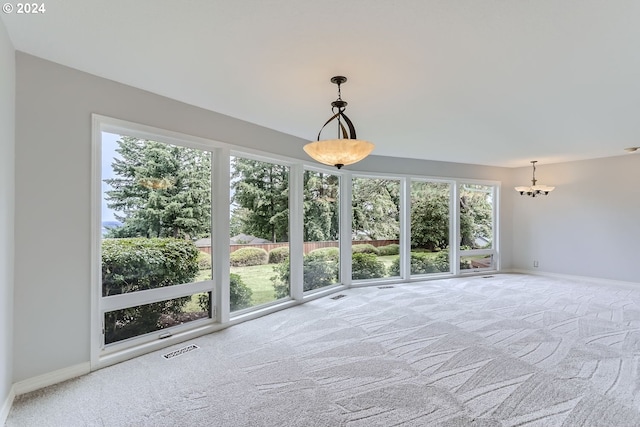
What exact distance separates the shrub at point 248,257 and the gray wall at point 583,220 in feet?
20.9

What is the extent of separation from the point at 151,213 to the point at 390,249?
14.6 feet

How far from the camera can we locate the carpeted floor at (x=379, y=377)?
208cm

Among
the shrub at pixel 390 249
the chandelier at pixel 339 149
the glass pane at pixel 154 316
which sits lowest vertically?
the glass pane at pixel 154 316

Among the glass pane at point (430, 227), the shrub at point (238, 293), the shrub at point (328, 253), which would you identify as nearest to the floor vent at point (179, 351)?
the shrub at point (238, 293)

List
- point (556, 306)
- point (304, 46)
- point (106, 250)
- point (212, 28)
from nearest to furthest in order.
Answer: point (212, 28), point (304, 46), point (106, 250), point (556, 306)

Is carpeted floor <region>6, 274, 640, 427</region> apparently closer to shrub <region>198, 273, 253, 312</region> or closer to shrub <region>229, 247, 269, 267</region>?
shrub <region>198, 273, 253, 312</region>

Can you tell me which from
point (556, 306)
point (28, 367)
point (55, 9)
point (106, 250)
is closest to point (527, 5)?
point (55, 9)

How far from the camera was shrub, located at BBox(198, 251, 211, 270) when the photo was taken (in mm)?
3559

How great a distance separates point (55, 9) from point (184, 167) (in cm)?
175

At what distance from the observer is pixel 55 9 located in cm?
182

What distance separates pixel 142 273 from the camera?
308 centimetres

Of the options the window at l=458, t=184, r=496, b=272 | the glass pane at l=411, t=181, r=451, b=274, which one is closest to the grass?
the glass pane at l=411, t=181, r=451, b=274

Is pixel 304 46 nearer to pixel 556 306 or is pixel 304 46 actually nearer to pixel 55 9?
pixel 55 9

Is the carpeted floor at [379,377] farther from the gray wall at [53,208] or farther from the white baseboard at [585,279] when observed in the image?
the white baseboard at [585,279]
